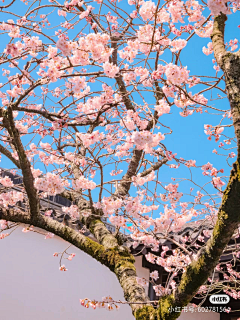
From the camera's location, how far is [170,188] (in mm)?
4094

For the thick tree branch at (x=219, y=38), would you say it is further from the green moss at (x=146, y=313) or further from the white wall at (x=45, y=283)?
the white wall at (x=45, y=283)

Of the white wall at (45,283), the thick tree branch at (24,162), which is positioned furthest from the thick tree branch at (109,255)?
the white wall at (45,283)

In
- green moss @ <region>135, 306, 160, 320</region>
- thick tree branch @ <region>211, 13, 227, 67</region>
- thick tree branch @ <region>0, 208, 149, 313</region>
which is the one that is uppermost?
thick tree branch @ <region>211, 13, 227, 67</region>

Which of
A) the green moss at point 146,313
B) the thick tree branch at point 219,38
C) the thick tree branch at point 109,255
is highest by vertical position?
the thick tree branch at point 219,38

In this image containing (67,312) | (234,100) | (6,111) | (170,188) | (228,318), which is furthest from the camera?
(228,318)

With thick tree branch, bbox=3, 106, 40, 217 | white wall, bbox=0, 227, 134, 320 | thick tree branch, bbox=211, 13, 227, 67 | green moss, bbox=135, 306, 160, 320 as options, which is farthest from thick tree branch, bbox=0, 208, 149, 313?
thick tree branch, bbox=211, 13, 227, 67

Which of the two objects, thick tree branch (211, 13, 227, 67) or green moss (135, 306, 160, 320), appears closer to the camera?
thick tree branch (211, 13, 227, 67)

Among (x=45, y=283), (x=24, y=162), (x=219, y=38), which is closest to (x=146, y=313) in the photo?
(x=24, y=162)

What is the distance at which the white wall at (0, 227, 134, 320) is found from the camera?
4.81 metres

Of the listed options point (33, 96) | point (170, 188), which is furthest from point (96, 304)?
point (33, 96)

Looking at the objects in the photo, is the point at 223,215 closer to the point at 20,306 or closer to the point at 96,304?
the point at 96,304

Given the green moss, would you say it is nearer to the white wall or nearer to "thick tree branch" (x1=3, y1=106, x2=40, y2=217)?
"thick tree branch" (x1=3, y1=106, x2=40, y2=217)

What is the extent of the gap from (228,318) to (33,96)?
4905 mm

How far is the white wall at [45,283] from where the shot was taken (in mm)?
4812
